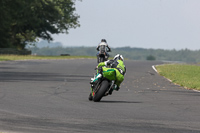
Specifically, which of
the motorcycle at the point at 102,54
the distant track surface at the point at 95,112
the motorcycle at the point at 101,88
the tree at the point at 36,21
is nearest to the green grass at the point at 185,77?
the motorcycle at the point at 102,54

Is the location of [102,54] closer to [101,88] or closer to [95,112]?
[101,88]

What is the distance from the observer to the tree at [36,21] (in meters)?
76.0

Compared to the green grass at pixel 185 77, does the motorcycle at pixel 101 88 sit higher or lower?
higher

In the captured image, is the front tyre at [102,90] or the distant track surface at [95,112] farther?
the front tyre at [102,90]

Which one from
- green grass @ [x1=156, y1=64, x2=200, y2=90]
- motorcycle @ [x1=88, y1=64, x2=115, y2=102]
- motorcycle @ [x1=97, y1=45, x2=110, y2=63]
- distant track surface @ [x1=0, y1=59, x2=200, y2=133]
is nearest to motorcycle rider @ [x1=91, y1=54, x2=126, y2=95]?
motorcycle @ [x1=88, y1=64, x2=115, y2=102]

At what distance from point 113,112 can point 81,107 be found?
4.09 feet

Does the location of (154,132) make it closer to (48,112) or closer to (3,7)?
(48,112)

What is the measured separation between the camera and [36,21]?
80375 mm

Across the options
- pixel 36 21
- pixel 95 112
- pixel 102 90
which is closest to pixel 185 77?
pixel 102 90

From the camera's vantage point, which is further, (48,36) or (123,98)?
(48,36)

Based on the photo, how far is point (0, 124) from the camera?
10.8 metres

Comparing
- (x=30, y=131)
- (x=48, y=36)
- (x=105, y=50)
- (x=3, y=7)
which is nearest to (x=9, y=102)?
(x=30, y=131)

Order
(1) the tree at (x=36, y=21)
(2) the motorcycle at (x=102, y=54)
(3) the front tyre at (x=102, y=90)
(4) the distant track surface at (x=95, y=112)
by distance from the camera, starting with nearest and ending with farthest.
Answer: (4) the distant track surface at (x=95, y=112) < (3) the front tyre at (x=102, y=90) < (2) the motorcycle at (x=102, y=54) < (1) the tree at (x=36, y=21)

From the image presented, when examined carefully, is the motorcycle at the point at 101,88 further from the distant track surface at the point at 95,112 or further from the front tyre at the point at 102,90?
the distant track surface at the point at 95,112
